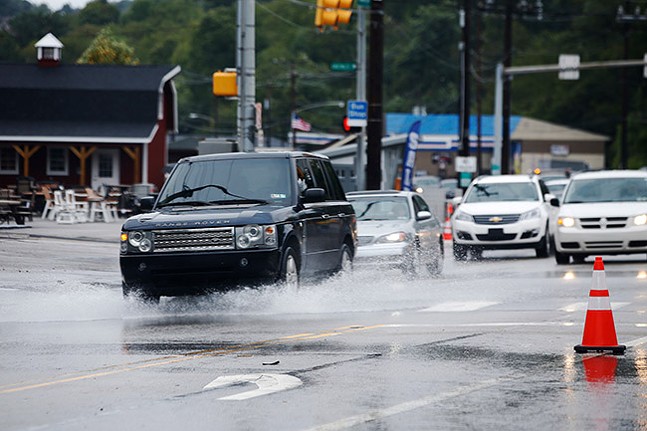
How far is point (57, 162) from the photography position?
2272 inches

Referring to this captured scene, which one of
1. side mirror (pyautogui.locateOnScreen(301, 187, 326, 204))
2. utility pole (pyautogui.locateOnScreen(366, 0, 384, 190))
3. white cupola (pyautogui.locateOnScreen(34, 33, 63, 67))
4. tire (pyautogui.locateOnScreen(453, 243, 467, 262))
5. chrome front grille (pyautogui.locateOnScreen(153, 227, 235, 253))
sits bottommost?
tire (pyautogui.locateOnScreen(453, 243, 467, 262))

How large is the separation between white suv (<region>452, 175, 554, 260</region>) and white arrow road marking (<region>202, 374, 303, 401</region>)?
18004mm

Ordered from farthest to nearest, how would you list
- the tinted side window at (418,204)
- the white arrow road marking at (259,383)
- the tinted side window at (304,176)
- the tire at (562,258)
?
the tire at (562,258) → the tinted side window at (418,204) → the tinted side window at (304,176) → the white arrow road marking at (259,383)

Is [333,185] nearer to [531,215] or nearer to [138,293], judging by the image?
[138,293]

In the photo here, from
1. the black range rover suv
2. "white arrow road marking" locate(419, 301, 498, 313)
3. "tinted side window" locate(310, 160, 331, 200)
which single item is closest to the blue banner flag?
"tinted side window" locate(310, 160, 331, 200)

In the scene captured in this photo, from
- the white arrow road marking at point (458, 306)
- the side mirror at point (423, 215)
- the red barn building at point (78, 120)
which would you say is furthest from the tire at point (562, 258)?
the red barn building at point (78, 120)

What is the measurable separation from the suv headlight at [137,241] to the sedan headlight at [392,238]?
7.37m

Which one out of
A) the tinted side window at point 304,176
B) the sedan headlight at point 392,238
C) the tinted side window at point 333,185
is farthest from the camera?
the sedan headlight at point 392,238

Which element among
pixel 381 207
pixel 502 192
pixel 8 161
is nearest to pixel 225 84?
pixel 381 207

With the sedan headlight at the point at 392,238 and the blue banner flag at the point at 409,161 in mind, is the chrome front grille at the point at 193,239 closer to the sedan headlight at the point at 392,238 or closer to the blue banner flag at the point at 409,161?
the sedan headlight at the point at 392,238

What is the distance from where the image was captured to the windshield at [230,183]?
1736 centimetres

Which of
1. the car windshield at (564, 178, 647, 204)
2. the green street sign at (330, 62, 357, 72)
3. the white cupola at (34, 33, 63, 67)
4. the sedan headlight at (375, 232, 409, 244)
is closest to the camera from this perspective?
the sedan headlight at (375, 232, 409, 244)

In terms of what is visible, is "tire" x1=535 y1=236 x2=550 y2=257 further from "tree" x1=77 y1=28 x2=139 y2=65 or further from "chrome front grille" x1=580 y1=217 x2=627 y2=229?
"tree" x1=77 y1=28 x2=139 y2=65

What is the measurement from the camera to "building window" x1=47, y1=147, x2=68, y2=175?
5762 centimetres
